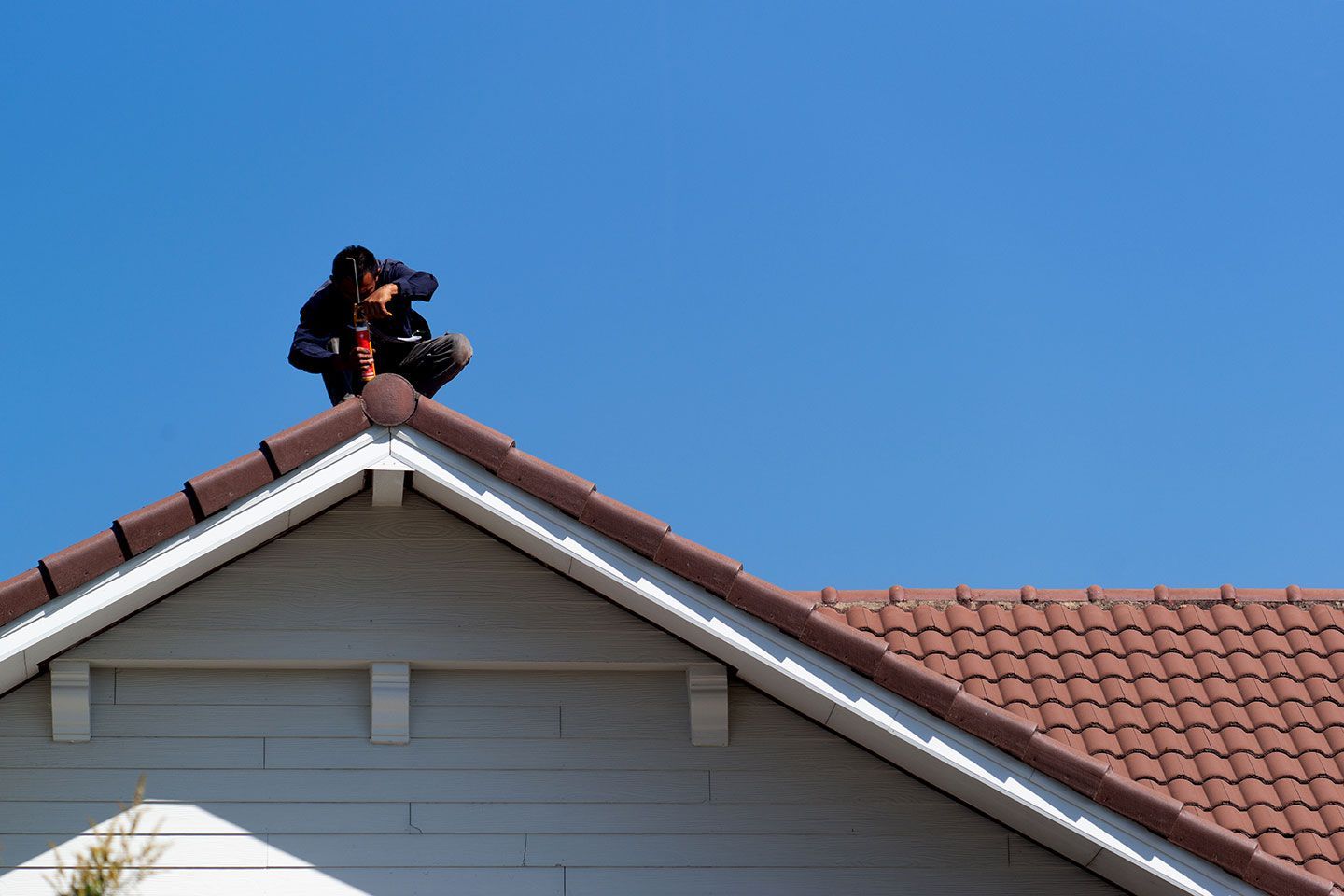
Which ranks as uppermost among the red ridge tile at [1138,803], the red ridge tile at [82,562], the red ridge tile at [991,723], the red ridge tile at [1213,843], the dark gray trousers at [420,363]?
the dark gray trousers at [420,363]

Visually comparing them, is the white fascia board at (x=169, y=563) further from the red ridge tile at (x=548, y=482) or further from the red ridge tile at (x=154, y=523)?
the red ridge tile at (x=548, y=482)

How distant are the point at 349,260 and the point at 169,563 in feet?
6.52

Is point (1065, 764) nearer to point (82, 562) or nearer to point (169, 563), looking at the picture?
point (169, 563)

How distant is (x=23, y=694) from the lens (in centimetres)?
757

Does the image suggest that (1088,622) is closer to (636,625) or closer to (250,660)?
(636,625)

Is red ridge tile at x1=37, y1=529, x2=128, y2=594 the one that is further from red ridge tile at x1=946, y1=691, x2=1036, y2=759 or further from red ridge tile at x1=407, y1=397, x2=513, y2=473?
red ridge tile at x1=946, y1=691, x2=1036, y2=759

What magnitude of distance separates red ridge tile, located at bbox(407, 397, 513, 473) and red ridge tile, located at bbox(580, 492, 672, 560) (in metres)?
0.46

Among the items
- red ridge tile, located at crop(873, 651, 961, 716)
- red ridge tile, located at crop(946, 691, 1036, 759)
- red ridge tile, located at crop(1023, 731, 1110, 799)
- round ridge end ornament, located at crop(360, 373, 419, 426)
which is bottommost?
red ridge tile, located at crop(1023, 731, 1110, 799)

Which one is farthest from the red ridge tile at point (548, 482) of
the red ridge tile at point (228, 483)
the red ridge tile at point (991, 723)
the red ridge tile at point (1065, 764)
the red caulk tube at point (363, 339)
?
the red ridge tile at point (1065, 764)

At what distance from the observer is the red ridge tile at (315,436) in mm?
7129

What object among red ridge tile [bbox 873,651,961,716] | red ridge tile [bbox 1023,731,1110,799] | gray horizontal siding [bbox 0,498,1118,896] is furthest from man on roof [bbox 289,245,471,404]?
red ridge tile [bbox 1023,731,1110,799]

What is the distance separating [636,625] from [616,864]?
3.70ft

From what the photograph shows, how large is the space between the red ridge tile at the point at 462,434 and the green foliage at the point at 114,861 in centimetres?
192

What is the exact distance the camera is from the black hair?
8320 millimetres
